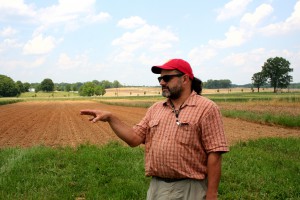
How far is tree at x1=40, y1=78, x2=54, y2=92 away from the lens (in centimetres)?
18925

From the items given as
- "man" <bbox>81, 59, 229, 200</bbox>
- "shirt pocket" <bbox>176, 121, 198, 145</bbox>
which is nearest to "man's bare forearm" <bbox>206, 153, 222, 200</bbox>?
"man" <bbox>81, 59, 229, 200</bbox>

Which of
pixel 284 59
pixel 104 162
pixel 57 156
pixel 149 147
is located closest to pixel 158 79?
pixel 149 147

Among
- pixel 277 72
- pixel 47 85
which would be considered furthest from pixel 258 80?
pixel 47 85

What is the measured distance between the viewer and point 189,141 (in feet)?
11.0

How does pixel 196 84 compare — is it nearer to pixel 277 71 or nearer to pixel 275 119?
pixel 275 119

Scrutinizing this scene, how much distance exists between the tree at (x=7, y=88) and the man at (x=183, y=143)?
14737 cm

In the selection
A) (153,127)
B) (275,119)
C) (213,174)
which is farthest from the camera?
(275,119)

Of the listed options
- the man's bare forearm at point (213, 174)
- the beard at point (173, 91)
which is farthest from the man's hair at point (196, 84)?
the man's bare forearm at point (213, 174)

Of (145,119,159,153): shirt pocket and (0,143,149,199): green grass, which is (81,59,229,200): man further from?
(0,143,149,199): green grass

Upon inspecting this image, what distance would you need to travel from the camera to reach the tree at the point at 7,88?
141375 mm

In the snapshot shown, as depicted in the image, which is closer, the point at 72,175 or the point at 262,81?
the point at 72,175

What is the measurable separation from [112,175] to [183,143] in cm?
561

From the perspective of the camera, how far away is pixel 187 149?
334 centimetres

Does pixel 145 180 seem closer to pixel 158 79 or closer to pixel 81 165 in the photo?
pixel 81 165
